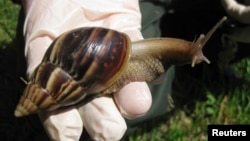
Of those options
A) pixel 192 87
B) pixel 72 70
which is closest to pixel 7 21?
pixel 192 87

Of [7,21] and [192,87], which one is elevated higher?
[7,21]

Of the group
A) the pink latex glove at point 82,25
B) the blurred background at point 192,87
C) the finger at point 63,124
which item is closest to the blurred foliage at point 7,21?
the blurred background at point 192,87

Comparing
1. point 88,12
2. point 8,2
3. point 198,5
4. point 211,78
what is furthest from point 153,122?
point 8,2

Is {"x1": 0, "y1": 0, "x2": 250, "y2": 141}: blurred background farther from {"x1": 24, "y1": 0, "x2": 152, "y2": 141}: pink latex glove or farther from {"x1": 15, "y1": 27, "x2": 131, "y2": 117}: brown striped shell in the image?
{"x1": 15, "y1": 27, "x2": 131, "y2": 117}: brown striped shell

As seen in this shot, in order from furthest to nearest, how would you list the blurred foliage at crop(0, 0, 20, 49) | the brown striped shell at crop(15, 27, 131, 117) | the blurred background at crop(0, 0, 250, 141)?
the blurred foliage at crop(0, 0, 20, 49), the blurred background at crop(0, 0, 250, 141), the brown striped shell at crop(15, 27, 131, 117)

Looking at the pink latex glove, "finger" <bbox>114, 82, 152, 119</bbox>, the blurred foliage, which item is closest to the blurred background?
the blurred foliage

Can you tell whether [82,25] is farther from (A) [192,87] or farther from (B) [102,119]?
(A) [192,87]
